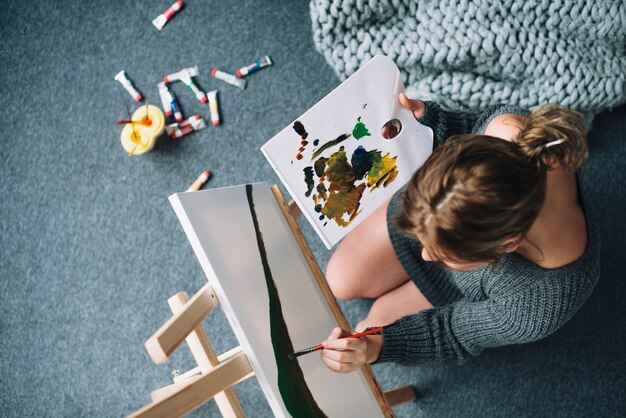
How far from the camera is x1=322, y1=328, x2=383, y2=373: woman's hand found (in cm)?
83

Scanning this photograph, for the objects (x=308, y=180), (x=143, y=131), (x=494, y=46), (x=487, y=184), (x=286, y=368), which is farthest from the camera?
(x=143, y=131)

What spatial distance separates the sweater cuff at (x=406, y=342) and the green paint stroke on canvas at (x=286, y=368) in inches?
5.1

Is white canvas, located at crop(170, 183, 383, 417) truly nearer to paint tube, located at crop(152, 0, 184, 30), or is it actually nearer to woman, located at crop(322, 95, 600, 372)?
woman, located at crop(322, 95, 600, 372)

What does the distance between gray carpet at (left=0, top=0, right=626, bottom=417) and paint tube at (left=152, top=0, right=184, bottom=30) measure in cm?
2

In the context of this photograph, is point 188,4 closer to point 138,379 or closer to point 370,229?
point 370,229

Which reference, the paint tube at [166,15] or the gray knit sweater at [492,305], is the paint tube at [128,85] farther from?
the gray knit sweater at [492,305]

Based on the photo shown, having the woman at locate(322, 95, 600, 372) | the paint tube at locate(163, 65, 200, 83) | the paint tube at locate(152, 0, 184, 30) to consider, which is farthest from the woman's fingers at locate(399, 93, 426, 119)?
the paint tube at locate(152, 0, 184, 30)

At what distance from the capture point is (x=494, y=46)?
4.05 feet

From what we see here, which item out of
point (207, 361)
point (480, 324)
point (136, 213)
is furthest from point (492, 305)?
point (136, 213)

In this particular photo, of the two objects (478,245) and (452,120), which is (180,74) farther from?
(478,245)

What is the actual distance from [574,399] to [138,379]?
1.07m

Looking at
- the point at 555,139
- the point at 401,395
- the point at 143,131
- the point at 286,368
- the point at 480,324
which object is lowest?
the point at 401,395

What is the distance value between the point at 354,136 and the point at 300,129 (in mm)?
106

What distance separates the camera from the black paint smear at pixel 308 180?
2.99 feet
